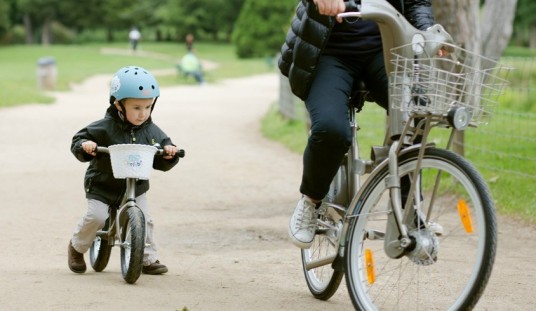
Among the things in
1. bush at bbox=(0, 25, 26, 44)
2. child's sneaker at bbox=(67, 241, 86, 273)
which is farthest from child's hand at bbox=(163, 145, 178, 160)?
bush at bbox=(0, 25, 26, 44)

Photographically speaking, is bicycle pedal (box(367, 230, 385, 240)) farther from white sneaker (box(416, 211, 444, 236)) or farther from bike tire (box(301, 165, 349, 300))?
white sneaker (box(416, 211, 444, 236))

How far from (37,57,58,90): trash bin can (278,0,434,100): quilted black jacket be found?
2212 cm

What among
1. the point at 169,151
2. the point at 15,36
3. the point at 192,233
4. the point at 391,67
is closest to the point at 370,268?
the point at 391,67

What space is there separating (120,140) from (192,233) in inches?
86.7

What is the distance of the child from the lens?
5633mm

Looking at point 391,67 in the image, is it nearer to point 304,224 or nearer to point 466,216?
point 466,216

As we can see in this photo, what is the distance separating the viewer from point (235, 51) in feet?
181

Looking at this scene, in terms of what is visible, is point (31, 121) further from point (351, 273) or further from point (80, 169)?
point (351, 273)

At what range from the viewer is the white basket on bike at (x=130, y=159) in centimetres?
550

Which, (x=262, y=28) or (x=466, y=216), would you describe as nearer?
(x=466, y=216)

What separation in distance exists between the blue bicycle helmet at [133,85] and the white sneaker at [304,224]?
1.23 metres

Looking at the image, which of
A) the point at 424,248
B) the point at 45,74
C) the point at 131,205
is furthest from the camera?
the point at 45,74

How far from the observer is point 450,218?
820 cm

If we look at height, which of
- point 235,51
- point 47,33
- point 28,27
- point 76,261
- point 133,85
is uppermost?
point 133,85
